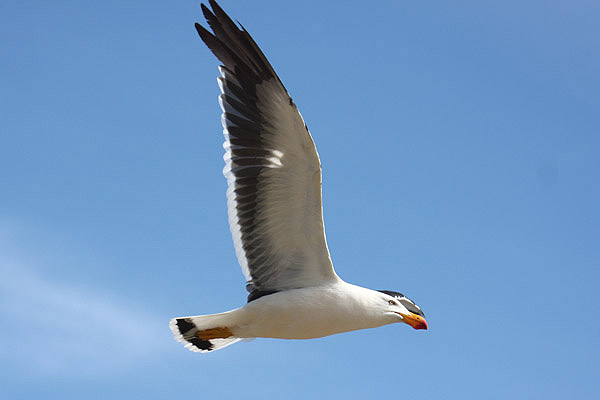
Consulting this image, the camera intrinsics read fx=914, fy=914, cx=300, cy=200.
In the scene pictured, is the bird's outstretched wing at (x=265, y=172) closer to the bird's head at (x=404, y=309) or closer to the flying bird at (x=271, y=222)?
the flying bird at (x=271, y=222)

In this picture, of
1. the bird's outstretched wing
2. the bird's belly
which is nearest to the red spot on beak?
the bird's belly

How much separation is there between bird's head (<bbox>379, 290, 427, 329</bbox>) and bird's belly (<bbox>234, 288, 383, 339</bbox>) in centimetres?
38

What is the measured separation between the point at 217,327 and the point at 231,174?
5.59ft

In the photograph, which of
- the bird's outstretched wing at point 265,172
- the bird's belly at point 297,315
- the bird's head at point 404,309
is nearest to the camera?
the bird's outstretched wing at point 265,172

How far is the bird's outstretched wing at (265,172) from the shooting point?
9789mm

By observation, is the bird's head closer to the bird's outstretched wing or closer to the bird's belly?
the bird's belly

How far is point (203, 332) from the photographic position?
10227mm

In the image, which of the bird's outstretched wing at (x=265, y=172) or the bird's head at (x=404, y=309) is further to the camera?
the bird's head at (x=404, y=309)

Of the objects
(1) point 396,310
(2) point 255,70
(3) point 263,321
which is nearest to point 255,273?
(3) point 263,321

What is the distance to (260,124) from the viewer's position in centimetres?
1000

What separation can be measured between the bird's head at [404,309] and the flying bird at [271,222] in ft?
0.04

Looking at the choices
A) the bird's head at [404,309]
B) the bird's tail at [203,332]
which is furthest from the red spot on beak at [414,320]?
the bird's tail at [203,332]

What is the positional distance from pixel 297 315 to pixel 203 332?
42.9 inches

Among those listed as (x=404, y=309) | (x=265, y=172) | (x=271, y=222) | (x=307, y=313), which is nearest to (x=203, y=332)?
(x=307, y=313)
